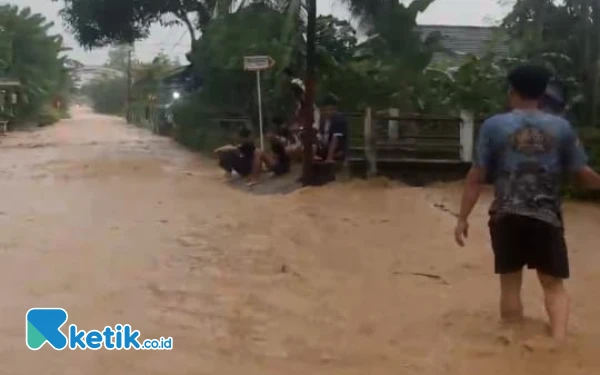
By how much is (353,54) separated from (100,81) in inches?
3492

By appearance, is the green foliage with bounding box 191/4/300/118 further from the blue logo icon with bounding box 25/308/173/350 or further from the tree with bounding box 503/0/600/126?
Answer: the blue logo icon with bounding box 25/308/173/350

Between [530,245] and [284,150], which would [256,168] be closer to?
[284,150]

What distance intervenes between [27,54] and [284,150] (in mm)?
34302

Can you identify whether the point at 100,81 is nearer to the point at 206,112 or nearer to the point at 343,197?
the point at 206,112

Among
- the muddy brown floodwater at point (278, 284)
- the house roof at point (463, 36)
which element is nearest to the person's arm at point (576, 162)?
the muddy brown floodwater at point (278, 284)

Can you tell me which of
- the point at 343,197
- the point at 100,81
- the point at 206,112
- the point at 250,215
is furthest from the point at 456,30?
the point at 100,81

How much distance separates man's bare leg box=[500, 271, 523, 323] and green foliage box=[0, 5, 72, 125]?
121 ft

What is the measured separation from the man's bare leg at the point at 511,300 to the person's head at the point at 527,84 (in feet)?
3.36

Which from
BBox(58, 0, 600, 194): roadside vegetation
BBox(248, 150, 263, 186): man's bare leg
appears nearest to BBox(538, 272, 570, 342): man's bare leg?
BBox(58, 0, 600, 194): roadside vegetation

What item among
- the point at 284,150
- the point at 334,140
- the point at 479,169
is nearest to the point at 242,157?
the point at 284,150

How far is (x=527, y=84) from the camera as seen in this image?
5266 millimetres

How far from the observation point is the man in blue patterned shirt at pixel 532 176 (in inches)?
205

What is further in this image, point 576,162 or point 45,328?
point 45,328

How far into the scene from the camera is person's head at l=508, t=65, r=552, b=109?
525 centimetres
